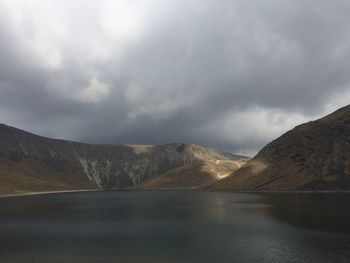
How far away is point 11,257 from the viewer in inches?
2499

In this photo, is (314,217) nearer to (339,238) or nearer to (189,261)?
(339,238)

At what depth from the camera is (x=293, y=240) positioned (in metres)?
76.1

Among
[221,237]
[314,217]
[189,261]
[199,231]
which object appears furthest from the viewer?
[314,217]

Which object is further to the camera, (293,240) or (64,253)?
(293,240)

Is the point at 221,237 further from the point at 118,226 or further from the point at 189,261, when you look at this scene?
the point at 118,226

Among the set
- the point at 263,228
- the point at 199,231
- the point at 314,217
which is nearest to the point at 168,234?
the point at 199,231

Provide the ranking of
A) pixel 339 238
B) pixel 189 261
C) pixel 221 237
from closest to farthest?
pixel 189 261 < pixel 339 238 < pixel 221 237

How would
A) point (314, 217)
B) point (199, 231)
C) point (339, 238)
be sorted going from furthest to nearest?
point (314, 217) < point (199, 231) < point (339, 238)

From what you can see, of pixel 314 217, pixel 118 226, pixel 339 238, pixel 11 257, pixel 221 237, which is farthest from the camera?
pixel 314 217

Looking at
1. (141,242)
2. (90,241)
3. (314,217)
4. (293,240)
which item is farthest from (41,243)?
(314,217)

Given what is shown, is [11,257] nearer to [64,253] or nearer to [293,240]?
[64,253]

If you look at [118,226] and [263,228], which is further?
[118,226]

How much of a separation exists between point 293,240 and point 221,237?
14.9 m

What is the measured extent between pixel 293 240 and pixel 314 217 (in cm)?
3811
